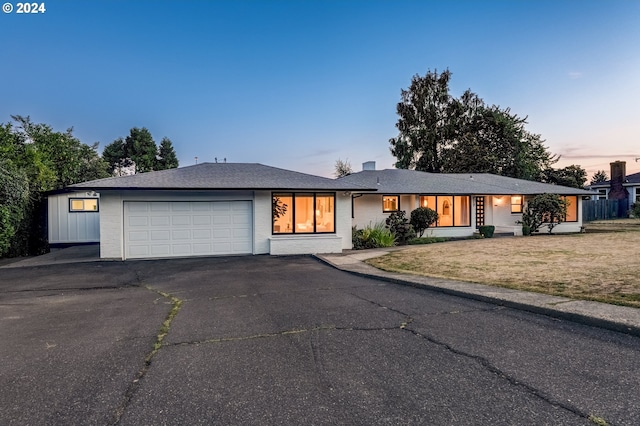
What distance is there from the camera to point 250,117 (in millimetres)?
24781

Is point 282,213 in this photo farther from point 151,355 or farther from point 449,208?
point 449,208

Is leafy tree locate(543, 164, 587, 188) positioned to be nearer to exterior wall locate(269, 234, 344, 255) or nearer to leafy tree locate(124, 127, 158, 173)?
exterior wall locate(269, 234, 344, 255)

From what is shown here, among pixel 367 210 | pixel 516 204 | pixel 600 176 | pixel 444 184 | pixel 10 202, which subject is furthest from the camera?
pixel 600 176

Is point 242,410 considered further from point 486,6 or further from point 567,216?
point 567,216

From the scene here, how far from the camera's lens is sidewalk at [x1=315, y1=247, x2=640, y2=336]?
4.66 meters

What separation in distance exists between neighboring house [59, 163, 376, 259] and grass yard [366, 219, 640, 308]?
363cm

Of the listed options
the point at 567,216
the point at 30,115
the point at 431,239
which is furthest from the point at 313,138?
the point at 30,115

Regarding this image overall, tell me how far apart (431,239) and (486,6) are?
11.8 meters

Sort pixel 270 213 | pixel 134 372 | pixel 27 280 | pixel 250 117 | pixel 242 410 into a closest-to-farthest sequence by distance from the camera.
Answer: pixel 242 410 < pixel 134 372 < pixel 27 280 < pixel 270 213 < pixel 250 117

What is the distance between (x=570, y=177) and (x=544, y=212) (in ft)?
66.3

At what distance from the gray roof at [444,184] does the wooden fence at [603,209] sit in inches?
473

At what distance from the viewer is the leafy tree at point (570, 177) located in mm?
35125

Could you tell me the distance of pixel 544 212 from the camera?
67.4ft

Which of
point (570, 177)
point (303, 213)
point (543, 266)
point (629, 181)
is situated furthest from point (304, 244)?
point (629, 181)
